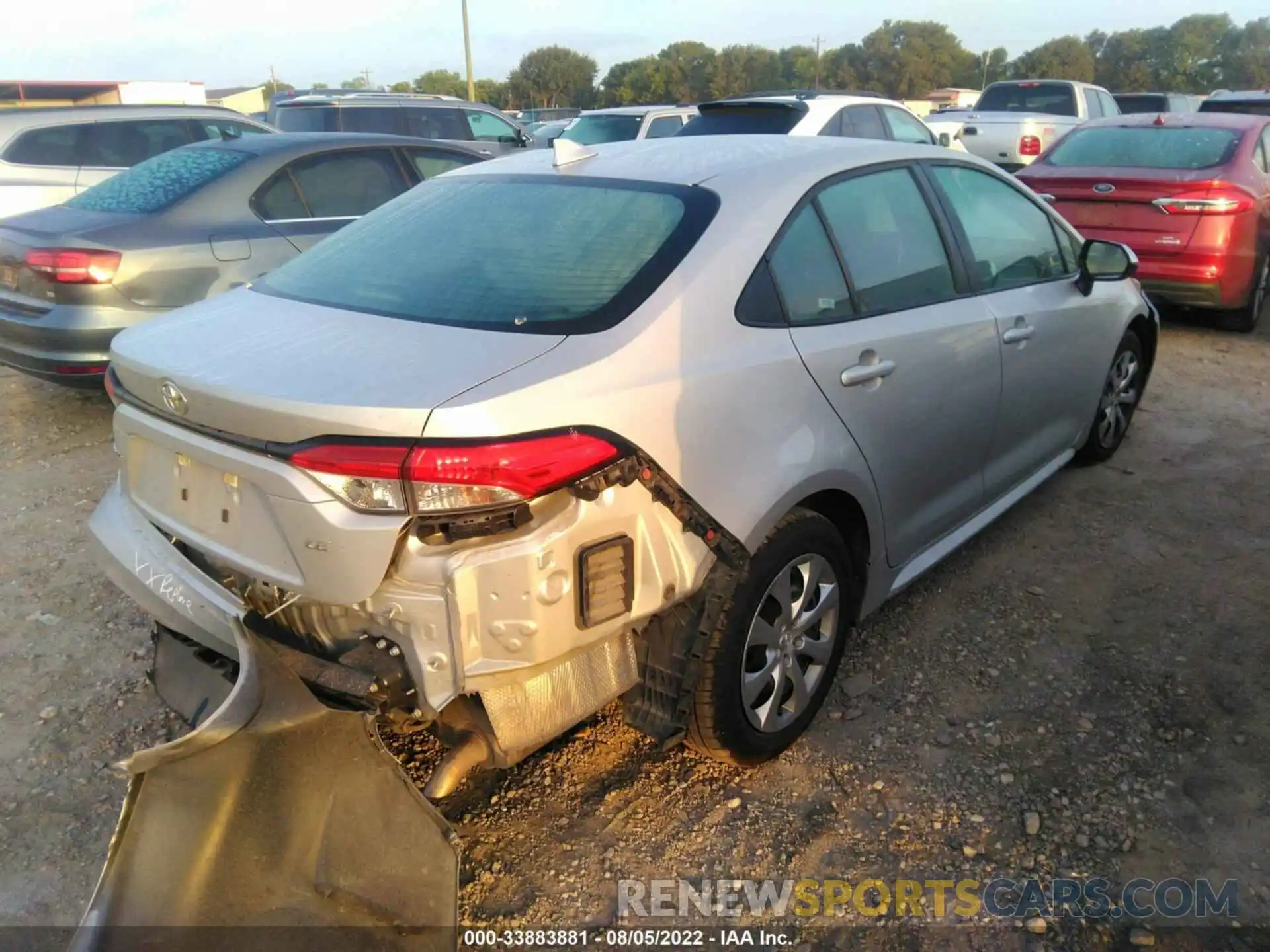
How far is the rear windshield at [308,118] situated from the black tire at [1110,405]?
9.15 metres

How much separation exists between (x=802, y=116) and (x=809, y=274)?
20.7 feet

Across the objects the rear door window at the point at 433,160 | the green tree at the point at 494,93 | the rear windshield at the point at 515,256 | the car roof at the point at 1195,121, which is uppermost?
the rear windshield at the point at 515,256

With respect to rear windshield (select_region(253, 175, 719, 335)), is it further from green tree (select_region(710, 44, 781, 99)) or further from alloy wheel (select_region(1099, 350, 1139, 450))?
green tree (select_region(710, 44, 781, 99))

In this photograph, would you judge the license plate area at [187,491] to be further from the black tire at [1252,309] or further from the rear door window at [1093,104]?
the rear door window at [1093,104]

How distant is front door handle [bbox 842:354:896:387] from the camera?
8.98ft

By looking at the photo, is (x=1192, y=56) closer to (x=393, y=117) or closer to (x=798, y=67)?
(x=798, y=67)

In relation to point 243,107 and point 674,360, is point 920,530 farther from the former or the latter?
point 243,107

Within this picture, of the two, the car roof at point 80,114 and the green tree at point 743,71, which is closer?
the car roof at point 80,114

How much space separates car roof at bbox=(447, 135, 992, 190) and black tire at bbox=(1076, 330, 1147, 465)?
74.2 inches

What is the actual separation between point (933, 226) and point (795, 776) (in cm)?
185

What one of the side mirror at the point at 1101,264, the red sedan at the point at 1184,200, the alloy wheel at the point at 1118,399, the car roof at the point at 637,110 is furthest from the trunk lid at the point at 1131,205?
the car roof at the point at 637,110

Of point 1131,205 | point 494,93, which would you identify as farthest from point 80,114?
point 494,93

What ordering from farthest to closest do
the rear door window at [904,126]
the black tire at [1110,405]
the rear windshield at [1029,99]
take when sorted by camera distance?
the rear windshield at [1029,99], the rear door window at [904,126], the black tire at [1110,405]

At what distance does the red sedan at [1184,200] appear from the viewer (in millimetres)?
6770
